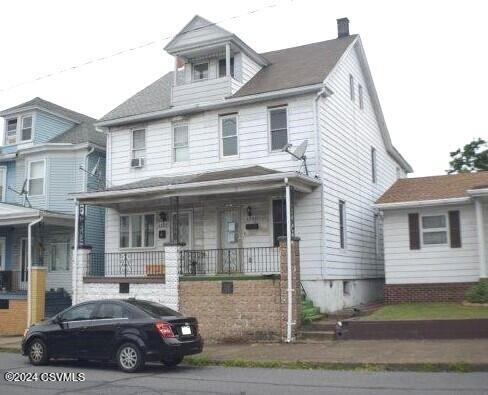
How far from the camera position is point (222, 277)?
17047 millimetres

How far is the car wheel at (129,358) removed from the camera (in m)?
12.1

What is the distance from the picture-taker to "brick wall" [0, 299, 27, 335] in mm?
21094

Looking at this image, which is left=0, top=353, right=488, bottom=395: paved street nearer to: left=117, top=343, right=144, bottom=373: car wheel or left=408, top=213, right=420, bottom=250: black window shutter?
left=117, top=343, right=144, bottom=373: car wheel


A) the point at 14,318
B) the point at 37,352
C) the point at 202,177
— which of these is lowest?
the point at 37,352

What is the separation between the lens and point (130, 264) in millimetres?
21188

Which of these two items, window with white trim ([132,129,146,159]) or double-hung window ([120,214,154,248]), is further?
window with white trim ([132,129,146,159])

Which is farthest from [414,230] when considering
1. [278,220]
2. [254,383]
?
[254,383]

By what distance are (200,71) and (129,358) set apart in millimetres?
12487

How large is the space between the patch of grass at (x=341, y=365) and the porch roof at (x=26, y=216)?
11173mm

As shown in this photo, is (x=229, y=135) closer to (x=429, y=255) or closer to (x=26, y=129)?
(x=429, y=255)

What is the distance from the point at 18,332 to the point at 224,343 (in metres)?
8.37

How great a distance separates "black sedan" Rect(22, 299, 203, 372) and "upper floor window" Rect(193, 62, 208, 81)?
1095 cm

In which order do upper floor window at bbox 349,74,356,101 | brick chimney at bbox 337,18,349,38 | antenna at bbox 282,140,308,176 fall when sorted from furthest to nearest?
brick chimney at bbox 337,18,349,38, upper floor window at bbox 349,74,356,101, antenna at bbox 282,140,308,176

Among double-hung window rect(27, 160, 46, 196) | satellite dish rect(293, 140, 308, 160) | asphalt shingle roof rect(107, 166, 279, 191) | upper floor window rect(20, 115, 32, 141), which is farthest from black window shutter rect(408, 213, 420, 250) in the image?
upper floor window rect(20, 115, 32, 141)
